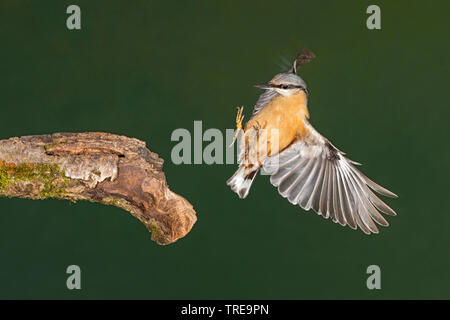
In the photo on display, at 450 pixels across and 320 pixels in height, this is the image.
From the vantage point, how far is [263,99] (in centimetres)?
190

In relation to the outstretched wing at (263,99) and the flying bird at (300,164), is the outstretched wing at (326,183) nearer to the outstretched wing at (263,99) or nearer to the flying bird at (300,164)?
the flying bird at (300,164)

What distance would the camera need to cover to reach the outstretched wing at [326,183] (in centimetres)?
168

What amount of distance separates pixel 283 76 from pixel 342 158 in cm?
31

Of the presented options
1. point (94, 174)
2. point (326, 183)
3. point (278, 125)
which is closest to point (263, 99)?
point (278, 125)

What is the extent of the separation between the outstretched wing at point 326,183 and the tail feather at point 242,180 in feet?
0.19

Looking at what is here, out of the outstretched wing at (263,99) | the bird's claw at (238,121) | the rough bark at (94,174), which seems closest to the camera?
the rough bark at (94,174)

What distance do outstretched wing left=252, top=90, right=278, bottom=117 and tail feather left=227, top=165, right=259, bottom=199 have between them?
8.9 inches

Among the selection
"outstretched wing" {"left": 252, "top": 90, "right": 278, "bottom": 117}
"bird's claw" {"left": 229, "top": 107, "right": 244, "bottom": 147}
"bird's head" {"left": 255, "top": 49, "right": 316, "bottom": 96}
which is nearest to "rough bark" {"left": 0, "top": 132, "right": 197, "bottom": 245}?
"bird's claw" {"left": 229, "top": 107, "right": 244, "bottom": 147}

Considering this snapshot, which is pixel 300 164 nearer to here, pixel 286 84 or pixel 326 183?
pixel 326 183

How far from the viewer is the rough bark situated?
1.37 metres

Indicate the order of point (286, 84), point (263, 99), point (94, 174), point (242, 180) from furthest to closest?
point (263, 99)
point (242, 180)
point (286, 84)
point (94, 174)

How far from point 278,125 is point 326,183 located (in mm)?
235

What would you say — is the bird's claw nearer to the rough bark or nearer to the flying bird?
the flying bird

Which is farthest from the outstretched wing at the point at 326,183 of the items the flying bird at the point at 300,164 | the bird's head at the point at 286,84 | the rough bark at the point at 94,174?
the rough bark at the point at 94,174
